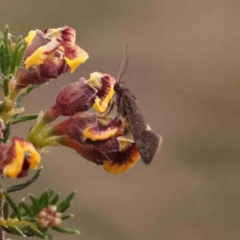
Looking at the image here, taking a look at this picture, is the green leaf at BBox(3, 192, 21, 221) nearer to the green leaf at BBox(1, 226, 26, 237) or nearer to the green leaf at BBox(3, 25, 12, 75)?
the green leaf at BBox(1, 226, 26, 237)

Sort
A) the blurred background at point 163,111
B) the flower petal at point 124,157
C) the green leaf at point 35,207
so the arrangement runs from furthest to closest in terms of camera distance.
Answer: the blurred background at point 163,111
the flower petal at point 124,157
the green leaf at point 35,207

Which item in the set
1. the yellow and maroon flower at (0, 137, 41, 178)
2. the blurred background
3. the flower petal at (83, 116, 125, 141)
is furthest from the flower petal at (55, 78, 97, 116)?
the blurred background

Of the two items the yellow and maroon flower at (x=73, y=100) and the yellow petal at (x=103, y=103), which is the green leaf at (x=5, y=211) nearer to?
the yellow and maroon flower at (x=73, y=100)

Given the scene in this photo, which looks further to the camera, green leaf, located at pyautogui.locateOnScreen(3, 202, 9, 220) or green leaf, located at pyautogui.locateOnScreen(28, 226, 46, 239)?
green leaf, located at pyautogui.locateOnScreen(3, 202, 9, 220)

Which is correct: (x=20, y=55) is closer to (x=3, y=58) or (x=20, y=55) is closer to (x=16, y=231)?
(x=3, y=58)

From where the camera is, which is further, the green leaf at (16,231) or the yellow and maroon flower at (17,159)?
the green leaf at (16,231)

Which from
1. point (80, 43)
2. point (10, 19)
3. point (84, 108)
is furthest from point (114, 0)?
point (84, 108)

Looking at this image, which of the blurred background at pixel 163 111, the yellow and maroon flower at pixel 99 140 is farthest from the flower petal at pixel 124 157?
the blurred background at pixel 163 111
